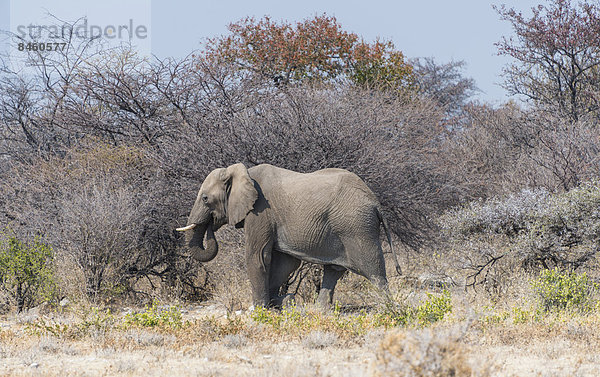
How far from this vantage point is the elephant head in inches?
361

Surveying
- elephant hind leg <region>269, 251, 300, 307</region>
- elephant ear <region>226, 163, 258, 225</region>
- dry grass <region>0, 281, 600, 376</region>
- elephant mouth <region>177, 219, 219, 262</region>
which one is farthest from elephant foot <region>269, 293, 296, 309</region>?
elephant ear <region>226, 163, 258, 225</region>

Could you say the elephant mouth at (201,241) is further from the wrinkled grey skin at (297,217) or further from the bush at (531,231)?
the bush at (531,231)

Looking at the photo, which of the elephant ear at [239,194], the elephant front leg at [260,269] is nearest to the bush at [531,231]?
the elephant front leg at [260,269]

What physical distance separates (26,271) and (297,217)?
4418 millimetres

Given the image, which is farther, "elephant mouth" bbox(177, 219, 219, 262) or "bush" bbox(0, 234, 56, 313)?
"bush" bbox(0, 234, 56, 313)

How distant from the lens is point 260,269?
30.5ft

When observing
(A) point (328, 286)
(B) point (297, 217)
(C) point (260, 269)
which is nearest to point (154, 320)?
(C) point (260, 269)

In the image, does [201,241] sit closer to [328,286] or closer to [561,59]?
[328,286]

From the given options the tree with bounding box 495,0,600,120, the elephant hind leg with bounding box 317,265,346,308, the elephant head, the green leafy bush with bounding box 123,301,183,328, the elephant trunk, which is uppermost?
the tree with bounding box 495,0,600,120

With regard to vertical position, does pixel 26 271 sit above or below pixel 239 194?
below

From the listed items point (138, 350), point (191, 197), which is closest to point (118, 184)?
point (191, 197)

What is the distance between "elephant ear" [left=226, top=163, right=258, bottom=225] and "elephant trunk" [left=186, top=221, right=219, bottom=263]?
526mm

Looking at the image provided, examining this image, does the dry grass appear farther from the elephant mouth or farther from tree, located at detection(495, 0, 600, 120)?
tree, located at detection(495, 0, 600, 120)

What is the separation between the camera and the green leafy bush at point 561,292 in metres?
9.19
